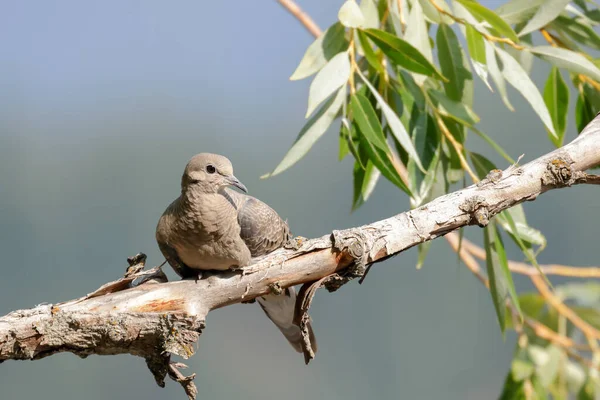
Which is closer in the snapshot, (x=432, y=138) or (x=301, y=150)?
(x=301, y=150)

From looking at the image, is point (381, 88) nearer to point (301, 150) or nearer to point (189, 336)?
point (301, 150)

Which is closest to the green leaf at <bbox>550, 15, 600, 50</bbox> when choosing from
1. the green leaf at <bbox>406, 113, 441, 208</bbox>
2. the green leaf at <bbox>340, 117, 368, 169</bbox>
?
the green leaf at <bbox>406, 113, 441, 208</bbox>

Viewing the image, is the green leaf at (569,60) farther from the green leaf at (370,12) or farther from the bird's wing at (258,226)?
the bird's wing at (258,226)

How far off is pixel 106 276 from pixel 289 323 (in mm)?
18528

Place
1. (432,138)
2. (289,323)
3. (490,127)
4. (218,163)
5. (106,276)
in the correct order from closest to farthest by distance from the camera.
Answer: (218,163)
(432,138)
(289,323)
(106,276)
(490,127)

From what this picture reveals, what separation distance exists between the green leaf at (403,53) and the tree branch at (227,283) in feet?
1.69

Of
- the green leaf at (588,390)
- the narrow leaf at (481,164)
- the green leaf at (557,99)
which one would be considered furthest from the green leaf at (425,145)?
the green leaf at (588,390)

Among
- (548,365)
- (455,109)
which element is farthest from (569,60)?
(548,365)

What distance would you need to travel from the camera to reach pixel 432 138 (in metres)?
2.76

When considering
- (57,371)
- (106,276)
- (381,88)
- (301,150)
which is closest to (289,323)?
(301,150)

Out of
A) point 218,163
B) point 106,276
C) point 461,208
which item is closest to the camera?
point 461,208

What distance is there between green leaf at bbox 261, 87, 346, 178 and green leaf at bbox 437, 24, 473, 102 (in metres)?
0.48

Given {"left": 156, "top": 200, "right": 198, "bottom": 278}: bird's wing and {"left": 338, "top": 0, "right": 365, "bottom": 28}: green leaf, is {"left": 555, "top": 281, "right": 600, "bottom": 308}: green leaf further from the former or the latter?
{"left": 156, "top": 200, "right": 198, "bottom": 278}: bird's wing

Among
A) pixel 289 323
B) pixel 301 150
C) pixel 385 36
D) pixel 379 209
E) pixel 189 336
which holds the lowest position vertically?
pixel 379 209
